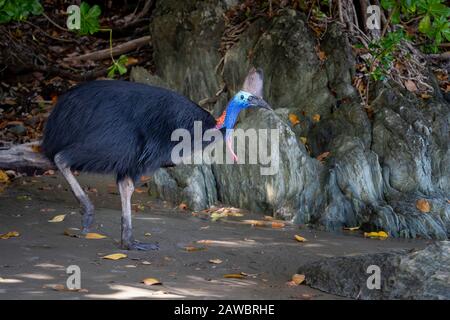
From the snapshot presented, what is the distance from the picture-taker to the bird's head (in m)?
7.18

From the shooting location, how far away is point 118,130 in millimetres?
6773

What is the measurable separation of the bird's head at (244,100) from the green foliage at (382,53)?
2463 millimetres

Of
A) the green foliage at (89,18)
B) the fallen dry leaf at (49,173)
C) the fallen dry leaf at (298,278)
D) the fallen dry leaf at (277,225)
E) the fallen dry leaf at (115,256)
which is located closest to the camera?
the fallen dry leaf at (298,278)

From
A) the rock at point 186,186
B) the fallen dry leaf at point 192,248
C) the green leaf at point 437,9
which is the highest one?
the green leaf at point 437,9

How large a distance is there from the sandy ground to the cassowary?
16.3 inches

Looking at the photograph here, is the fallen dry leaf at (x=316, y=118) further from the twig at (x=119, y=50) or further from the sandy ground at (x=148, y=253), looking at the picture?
the twig at (x=119, y=50)

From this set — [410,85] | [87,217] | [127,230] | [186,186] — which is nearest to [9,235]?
[87,217]

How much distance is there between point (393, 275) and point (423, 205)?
304 cm

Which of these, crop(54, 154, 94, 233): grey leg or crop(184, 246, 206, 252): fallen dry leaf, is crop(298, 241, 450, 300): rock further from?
crop(54, 154, 94, 233): grey leg

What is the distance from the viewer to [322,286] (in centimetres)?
559

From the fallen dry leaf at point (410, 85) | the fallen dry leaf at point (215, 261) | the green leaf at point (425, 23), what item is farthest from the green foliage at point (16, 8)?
the fallen dry leaf at point (410, 85)

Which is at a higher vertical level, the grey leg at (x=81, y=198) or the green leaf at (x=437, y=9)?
the green leaf at (x=437, y=9)

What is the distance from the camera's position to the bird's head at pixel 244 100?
23.5 ft
